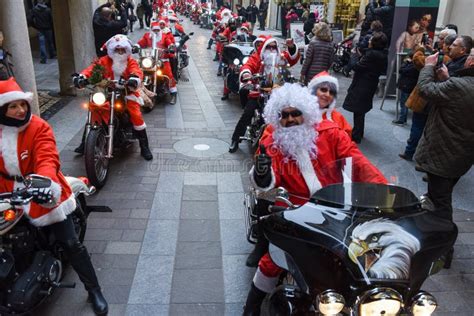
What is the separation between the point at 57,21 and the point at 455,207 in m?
9.11

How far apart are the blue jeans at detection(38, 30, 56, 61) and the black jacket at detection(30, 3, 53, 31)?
16 cm

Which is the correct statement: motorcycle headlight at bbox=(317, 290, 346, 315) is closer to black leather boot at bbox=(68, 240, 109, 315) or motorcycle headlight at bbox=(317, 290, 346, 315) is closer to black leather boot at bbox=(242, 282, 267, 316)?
black leather boot at bbox=(242, 282, 267, 316)

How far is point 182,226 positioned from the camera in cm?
491

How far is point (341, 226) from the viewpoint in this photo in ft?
7.61

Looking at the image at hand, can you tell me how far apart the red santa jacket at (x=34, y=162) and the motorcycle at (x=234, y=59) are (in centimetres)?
689

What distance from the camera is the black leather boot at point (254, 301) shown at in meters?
3.28

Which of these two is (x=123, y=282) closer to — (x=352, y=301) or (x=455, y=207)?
(x=352, y=301)

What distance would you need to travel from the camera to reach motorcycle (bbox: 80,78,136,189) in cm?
554

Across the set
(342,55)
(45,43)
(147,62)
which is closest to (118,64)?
(147,62)

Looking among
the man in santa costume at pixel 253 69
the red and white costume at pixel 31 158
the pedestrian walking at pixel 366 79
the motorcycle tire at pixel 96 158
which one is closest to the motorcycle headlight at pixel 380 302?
the red and white costume at pixel 31 158

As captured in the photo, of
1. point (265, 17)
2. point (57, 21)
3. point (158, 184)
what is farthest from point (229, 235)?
point (265, 17)

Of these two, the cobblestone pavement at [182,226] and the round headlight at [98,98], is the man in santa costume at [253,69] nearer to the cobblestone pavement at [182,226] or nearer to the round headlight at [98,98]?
the cobblestone pavement at [182,226]

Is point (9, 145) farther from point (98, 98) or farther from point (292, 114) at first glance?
point (98, 98)

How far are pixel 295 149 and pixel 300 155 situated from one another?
0.06m
